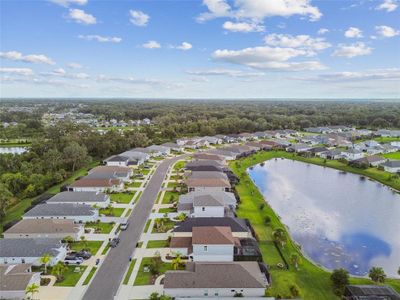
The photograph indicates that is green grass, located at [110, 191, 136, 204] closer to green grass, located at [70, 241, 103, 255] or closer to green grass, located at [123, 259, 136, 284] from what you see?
green grass, located at [70, 241, 103, 255]

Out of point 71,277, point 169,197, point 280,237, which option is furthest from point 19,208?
point 280,237

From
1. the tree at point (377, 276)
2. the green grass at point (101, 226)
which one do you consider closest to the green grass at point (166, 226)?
the green grass at point (101, 226)

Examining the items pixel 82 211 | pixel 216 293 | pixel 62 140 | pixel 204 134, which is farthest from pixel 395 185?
pixel 62 140

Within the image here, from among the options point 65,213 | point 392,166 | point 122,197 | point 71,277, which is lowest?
point 71,277

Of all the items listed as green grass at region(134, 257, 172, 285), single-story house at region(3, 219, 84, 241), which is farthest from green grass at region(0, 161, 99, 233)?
green grass at region(134, 257, 172, 285)

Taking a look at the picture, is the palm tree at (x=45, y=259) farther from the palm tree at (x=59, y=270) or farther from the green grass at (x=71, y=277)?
the green grass at (x=71, y=277)

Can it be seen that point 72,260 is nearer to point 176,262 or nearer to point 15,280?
point 15,280

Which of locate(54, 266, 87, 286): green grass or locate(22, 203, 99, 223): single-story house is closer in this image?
locate(54, 266, 87, 286): green grass
